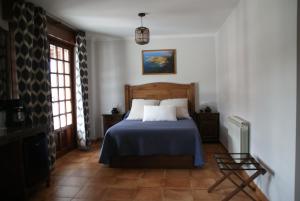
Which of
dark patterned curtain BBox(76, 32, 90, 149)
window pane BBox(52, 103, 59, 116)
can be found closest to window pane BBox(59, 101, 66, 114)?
window pane BBox(52, 103, 59, 116)

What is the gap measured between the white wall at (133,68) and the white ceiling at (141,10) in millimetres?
491

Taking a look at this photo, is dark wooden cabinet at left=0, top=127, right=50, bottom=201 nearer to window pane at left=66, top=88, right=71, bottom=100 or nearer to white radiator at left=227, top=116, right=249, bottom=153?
window pane at left=66, top=88, right=71, bottom=100

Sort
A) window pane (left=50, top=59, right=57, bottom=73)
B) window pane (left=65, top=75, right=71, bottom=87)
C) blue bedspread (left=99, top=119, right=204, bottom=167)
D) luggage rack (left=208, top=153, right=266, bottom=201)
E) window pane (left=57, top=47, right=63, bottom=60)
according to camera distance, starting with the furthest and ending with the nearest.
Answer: window pane (left=65, top=75, right=71, bottom=87) → window pane (left=57, top=47, right=63, bottom=60) → window pane (left=50, top=59, right=57, bottom=73) → blue bedspread (left=99, top=119, right=204, bottom=167) → luggage rack (left=208, top=153, right=266, bottom=201)

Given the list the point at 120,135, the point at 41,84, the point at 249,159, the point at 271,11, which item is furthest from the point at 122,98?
the point at 271,11

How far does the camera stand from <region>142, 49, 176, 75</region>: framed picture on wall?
18.0 feet

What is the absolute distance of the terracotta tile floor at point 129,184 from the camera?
9.07 ft

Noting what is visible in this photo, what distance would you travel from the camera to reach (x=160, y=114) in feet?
14.8

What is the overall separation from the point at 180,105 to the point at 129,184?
231 cm

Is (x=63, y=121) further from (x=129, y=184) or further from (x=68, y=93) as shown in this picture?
(x=129, y=184)

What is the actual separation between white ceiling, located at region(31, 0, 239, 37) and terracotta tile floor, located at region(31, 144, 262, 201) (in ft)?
7.62

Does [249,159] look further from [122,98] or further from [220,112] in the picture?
[122,98]

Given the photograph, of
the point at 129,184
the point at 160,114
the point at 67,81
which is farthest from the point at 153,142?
the point at 67,81

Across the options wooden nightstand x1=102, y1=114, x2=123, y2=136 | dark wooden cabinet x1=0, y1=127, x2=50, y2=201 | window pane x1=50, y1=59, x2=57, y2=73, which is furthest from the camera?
wooden nightstand x1=102, y1=114, x2=123, y2=136

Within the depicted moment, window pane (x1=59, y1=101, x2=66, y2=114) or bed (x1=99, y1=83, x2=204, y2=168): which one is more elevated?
window pane (x1=59, y1=101, x2=66, y2=114)
